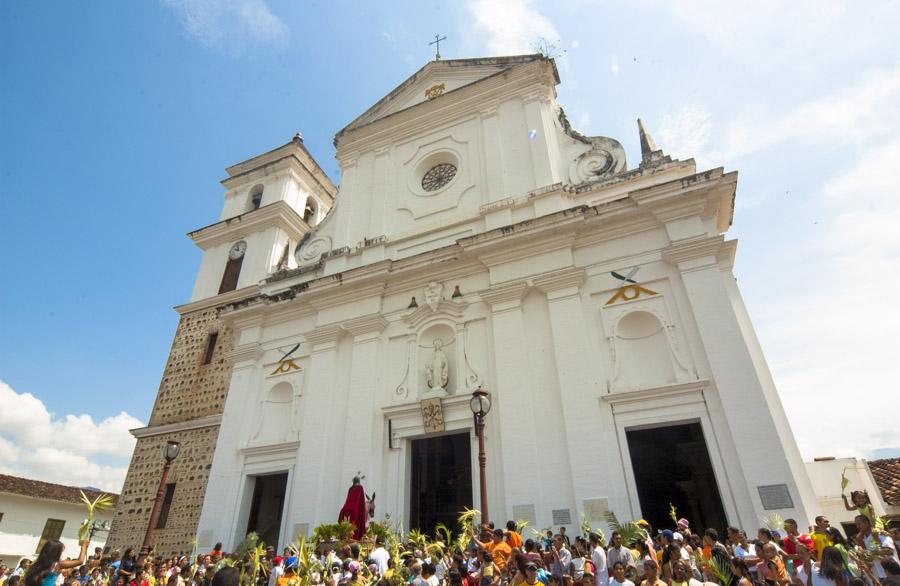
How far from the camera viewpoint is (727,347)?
9.99 m

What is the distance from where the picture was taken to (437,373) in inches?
494

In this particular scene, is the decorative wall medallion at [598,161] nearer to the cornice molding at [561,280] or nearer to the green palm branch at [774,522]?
the cornice molding at [561,280]

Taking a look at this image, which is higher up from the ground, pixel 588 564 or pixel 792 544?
pixel 792 544

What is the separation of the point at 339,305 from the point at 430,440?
4.86 metres

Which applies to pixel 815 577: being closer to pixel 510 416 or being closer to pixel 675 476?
pixel 675 476

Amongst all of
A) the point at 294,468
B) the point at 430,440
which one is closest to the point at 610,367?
the point at 430,440

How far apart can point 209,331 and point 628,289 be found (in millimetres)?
15604

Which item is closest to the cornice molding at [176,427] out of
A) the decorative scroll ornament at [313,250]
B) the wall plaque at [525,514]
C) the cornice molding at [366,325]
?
the decorative scroll ornament at [313,250]

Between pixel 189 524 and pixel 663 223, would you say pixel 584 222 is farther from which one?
pixel 189 524

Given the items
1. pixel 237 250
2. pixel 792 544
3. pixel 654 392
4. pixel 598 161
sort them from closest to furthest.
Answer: pixel 792 544, pixel 654 392, pixel 598 161, pixel 237 250

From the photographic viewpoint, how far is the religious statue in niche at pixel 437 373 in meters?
12.3

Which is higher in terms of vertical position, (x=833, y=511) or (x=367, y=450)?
(x=367, y=450)

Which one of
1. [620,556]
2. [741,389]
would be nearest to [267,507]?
[620,556]

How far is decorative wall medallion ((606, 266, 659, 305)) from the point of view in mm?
11453
